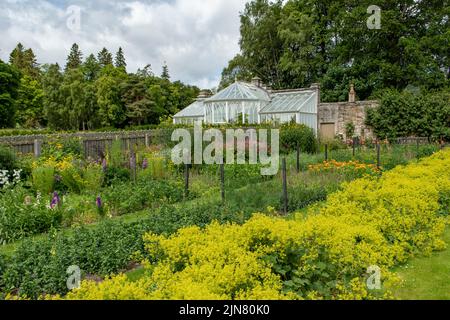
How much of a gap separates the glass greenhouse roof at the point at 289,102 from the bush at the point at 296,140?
639 centimetres

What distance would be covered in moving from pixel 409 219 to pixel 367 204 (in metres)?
0.66

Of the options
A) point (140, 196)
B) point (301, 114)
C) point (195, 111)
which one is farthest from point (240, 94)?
point (140, 196)

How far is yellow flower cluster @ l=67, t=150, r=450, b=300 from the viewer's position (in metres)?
3.01

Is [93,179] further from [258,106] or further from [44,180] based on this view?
[258,106]

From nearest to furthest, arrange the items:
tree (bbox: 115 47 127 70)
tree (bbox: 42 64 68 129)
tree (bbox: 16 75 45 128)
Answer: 1. tree (bbox: 42 64 68 129)
2. tree (bbox: 16 75 45 128)
3. tree (bbox: 115 47 127 70)

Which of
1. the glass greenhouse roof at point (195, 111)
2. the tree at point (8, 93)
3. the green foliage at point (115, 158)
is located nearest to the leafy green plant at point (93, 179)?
the green foliage at point (115, 158)

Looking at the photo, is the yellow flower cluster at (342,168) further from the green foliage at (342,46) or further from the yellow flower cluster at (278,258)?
the green foliage at (342,46)

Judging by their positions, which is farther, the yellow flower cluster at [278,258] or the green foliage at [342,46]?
the green foliage at [342,46]

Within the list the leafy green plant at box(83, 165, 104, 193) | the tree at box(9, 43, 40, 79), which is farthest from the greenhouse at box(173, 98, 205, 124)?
the tree at box(9, 43, 40, 79)

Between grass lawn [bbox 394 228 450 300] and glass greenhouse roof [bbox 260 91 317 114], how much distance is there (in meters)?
19.6

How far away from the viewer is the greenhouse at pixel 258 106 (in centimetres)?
2442

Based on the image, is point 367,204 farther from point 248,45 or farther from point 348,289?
point 248,45

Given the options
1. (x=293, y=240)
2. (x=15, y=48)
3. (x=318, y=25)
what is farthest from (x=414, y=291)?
(x=15, y=48)

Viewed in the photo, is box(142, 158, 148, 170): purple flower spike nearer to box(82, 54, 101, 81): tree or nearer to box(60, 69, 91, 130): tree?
box(60, 69, 91, 130): tree
